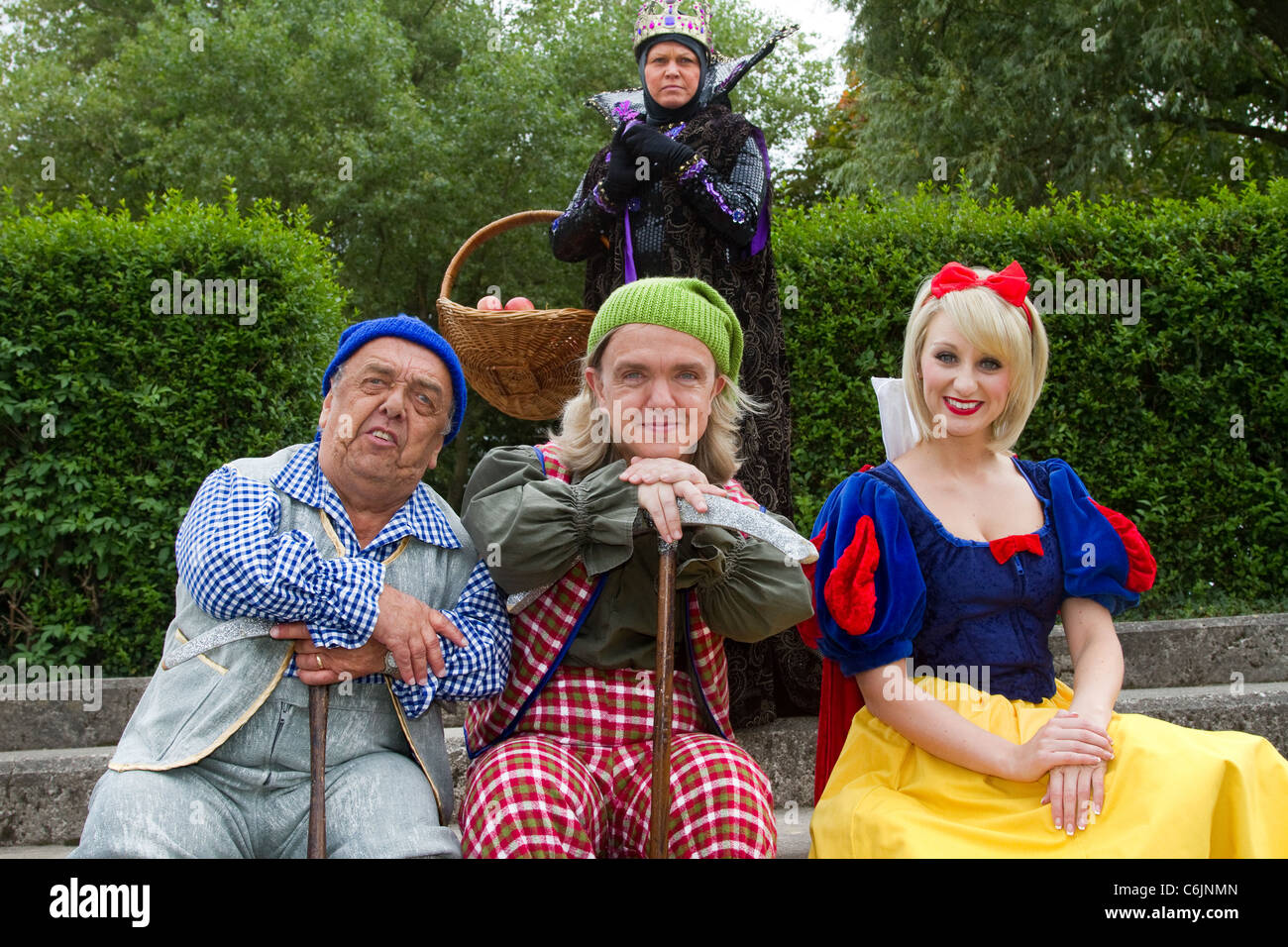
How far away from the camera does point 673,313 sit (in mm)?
2527

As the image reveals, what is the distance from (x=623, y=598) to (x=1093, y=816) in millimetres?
1092

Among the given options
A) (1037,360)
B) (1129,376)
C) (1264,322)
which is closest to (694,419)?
(1037,360)

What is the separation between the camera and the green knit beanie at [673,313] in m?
2.53

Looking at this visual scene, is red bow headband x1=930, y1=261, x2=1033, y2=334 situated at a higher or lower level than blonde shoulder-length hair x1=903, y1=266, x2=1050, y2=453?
higher

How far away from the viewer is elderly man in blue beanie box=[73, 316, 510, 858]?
2191 millimetres

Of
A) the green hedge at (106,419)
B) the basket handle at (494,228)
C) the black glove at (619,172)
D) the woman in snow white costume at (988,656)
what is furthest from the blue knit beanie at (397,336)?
the green hedge at (106,419)

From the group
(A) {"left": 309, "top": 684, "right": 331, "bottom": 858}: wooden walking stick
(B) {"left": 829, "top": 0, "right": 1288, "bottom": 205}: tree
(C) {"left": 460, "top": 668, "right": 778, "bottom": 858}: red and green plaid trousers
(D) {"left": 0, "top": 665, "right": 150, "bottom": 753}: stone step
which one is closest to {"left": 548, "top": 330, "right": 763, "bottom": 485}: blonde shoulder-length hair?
(C) {"left": 460, "top": 668, "right": 778, "bottom": 858}: red and green plaid trousers

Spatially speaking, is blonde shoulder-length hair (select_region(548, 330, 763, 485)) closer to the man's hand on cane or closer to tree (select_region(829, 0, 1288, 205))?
the man's hand on cane

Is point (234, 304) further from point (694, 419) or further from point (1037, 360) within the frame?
point (1037, 360)

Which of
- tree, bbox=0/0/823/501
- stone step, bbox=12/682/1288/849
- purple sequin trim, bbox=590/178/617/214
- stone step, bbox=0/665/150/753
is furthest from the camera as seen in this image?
tree, bbox=0/0/823/501

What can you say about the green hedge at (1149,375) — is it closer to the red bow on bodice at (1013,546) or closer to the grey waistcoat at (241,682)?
the red bow on bodice at (1013,546)

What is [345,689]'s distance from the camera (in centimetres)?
236

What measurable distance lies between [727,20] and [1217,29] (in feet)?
27.7

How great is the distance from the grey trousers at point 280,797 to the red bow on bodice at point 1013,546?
139cm
